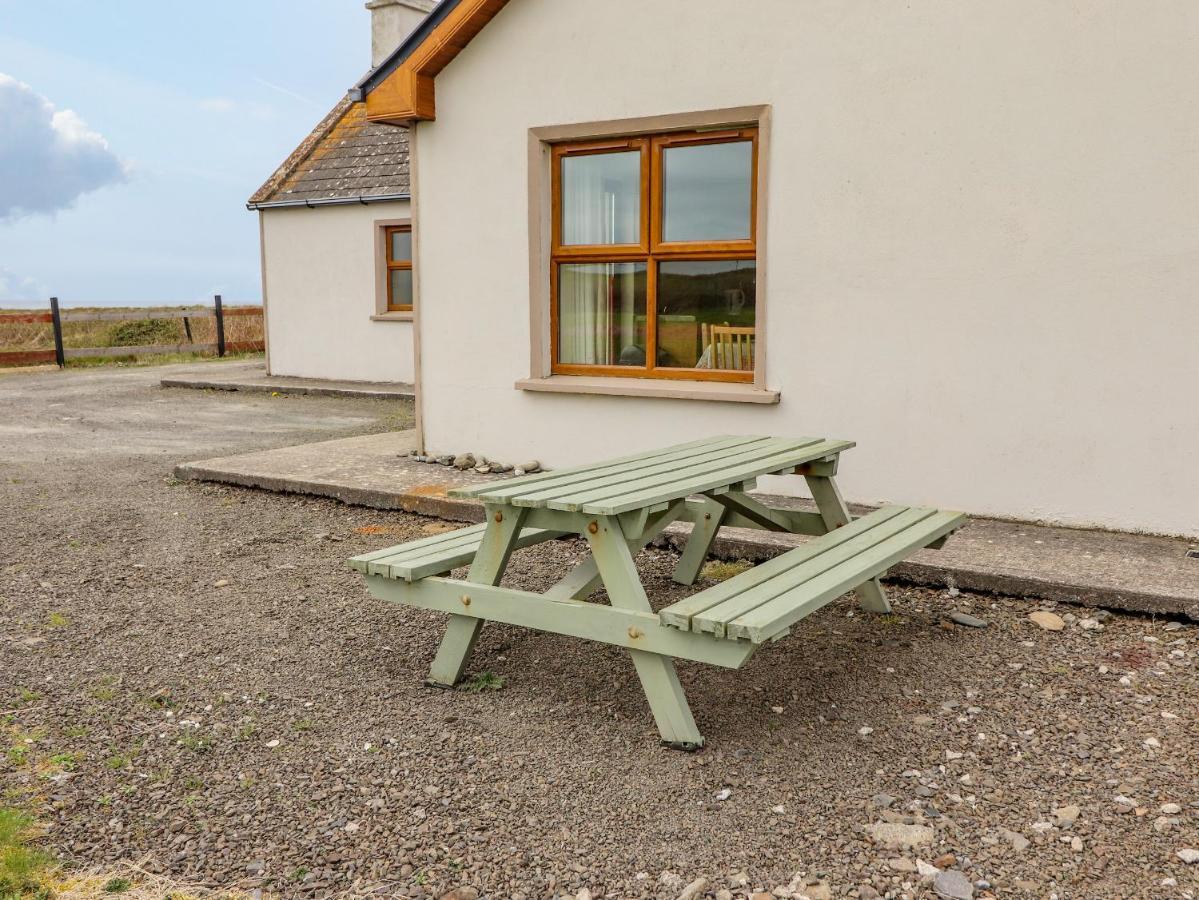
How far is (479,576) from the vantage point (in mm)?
3785

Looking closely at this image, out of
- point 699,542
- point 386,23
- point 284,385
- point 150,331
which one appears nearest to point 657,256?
point 699,542

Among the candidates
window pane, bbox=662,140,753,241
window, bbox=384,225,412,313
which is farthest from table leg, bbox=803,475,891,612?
window, bbox=384,225,412,313

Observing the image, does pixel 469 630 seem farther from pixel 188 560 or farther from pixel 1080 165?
pixel 1080 165

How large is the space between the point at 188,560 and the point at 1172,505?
18.1 feet

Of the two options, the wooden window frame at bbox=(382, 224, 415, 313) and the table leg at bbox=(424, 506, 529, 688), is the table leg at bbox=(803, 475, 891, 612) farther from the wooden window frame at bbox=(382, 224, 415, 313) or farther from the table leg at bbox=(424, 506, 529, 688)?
the wooden window frame at bbox=(382, 224, 415, 313)

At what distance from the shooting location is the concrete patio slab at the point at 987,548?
4695mm

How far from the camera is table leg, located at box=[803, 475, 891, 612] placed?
187 inches

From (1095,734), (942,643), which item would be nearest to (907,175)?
(942,643)

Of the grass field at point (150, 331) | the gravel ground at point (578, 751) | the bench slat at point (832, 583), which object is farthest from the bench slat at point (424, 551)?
the grass field at point (150, 331)

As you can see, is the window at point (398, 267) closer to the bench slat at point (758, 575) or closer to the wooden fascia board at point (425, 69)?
the wooden fascia board at point (425, 69)

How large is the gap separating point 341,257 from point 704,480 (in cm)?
1340

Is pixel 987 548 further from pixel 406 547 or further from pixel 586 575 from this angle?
pixel 406 547

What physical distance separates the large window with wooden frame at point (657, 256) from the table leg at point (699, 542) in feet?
6.40

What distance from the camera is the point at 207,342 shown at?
938 inches
